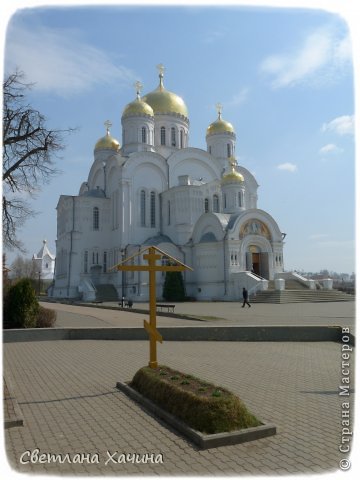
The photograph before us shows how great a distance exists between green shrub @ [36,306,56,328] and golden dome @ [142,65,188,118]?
32553 mm

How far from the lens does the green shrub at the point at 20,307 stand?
14828 millimetres

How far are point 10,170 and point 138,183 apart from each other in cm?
3074

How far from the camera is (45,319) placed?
1549 cm

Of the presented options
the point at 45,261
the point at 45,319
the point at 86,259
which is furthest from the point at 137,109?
the point at 45,261

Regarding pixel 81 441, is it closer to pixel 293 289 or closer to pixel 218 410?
pixel 218 410

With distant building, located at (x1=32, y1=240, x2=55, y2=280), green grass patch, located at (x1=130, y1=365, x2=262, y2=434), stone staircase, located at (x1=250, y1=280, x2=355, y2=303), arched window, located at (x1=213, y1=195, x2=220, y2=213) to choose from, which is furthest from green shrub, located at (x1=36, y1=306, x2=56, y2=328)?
distant building, located at (x1=32, y1=240, x2=55, y2=280)

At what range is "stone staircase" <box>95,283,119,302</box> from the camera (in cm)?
3647

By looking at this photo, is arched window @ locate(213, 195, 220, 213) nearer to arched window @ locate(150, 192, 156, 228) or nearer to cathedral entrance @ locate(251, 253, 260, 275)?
arched window @ locate(150, 192, 156, 228)

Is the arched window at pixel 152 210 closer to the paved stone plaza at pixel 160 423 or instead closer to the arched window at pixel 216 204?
the arched window at pixel 216 204

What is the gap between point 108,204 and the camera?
40656 mm

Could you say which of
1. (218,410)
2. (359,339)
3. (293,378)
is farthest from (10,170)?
(359,339)

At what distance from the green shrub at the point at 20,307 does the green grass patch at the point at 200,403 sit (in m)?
9.60

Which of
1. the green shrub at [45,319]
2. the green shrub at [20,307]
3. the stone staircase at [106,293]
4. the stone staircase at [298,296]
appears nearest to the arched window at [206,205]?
the stone staircase at [298,296]

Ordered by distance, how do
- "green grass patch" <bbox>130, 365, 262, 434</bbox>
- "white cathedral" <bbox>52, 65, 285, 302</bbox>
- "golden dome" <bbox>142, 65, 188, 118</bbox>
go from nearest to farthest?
"green grass patch" <bbox>130, 365, 262, 434</bbox> → "white cathedral" <bbox>52, 65, 285, 302</bbox> → "golden dome" <bbox>142, 65, 188, 118</bbox>
